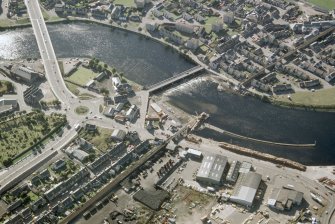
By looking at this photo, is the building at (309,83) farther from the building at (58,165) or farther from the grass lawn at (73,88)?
the building at (58,165)

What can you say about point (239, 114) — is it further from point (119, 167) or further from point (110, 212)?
point (110, 212)

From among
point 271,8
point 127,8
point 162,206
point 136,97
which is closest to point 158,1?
point 127,8

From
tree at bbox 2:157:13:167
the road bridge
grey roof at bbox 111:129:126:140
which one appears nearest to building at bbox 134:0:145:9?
the road bridge

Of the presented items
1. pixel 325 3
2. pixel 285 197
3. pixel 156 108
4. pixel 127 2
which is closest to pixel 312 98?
pixel 285 197

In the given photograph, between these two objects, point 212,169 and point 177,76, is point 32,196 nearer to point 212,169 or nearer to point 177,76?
point 212,169

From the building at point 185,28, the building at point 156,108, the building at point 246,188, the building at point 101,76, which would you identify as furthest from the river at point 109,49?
the building at point 246,188

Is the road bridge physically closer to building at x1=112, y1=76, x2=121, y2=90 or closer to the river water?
the river water
